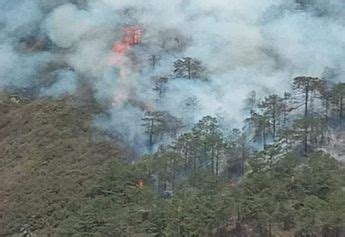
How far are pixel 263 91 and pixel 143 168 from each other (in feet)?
60.1

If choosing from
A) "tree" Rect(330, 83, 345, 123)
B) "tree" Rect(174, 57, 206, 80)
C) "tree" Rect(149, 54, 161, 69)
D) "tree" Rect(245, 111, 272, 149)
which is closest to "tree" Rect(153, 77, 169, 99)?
"tree" Rect(174, 57, 206, 80)

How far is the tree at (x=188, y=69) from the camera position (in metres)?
69.1

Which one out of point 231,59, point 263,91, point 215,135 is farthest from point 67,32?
point 215,135

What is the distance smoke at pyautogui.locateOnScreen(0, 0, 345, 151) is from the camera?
66.1m

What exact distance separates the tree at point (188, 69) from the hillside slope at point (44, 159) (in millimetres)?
9394

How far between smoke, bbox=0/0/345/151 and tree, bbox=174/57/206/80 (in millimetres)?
908

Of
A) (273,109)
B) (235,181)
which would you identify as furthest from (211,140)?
(273,109)

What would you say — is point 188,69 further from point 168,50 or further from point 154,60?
point 168,50

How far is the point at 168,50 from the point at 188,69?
6953 mm

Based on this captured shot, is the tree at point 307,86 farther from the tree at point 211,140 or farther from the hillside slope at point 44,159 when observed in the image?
→ the hillside slope at point 44,159

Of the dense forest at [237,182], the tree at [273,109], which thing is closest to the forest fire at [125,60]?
the dense forest at [237,182]

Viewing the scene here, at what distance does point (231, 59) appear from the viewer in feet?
238

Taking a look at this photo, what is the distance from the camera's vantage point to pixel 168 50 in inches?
2963

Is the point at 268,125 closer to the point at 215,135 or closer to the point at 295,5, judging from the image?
the point at 215,135
